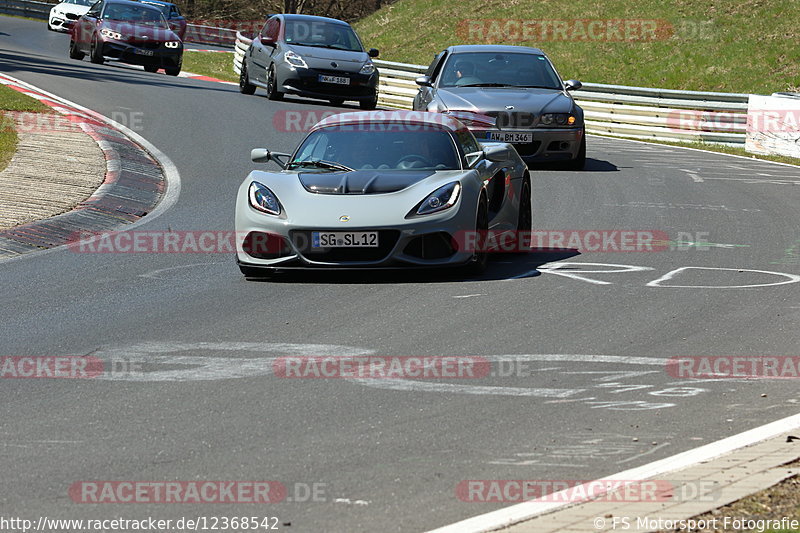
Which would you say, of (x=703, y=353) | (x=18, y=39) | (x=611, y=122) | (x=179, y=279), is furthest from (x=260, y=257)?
(x=18, y=39)

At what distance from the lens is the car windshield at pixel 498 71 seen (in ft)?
60.8

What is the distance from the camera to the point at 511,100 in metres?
17.7

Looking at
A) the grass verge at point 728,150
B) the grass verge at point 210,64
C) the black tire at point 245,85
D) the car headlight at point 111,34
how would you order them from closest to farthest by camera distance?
the grass verge at point 728,150
the black tire at point 245,85
the car headlight at point 111,34
the grass verge at point 210,64

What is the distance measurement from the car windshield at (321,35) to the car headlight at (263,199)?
15.7m

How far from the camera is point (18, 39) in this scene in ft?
138

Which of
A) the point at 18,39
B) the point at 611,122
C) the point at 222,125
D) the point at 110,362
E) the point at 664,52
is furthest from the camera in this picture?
the point at 18,39

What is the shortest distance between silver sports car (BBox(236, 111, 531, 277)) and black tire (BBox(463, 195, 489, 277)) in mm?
11

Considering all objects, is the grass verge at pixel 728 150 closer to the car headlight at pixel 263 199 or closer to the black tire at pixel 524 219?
the black tire at pixel 524 219

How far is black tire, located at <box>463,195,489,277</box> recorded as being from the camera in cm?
1026

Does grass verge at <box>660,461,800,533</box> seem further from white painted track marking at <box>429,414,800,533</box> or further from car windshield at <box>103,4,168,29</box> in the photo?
car windshield at <box>103,4,168,29</box>

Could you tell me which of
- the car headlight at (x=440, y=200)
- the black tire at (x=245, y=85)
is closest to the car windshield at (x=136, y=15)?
the black tire at (x=245, y=85)

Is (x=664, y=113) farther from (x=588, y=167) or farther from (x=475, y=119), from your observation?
(x=475, y=119)

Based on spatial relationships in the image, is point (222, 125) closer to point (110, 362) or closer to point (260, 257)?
point (260, 257)

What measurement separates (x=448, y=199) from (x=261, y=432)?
436 cm
